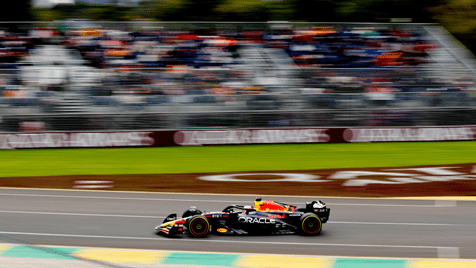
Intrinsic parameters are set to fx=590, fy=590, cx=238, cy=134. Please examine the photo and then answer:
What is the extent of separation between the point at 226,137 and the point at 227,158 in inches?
68.4

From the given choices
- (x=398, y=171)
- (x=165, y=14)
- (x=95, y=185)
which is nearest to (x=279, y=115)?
(x=398, y=171)

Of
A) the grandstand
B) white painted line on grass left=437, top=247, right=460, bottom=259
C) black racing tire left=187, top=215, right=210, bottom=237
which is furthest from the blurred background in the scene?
white painted line on grass left=437, top=247, right=460, bottom=259

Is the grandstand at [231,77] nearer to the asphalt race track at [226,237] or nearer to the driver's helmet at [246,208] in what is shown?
the asphalt race track at [226,237]

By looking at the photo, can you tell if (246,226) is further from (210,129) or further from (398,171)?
(210,129)

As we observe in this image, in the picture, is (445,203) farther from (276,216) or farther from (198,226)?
(198,226)

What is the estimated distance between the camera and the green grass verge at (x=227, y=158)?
14.6m

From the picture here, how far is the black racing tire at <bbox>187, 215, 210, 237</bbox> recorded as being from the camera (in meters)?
7.24

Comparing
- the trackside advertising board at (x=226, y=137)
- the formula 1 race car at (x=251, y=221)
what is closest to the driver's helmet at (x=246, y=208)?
the formula 1 race car at (x=251, y=221)

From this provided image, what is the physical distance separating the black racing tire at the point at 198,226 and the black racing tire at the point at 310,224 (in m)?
1.20

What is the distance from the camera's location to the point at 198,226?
7266mm

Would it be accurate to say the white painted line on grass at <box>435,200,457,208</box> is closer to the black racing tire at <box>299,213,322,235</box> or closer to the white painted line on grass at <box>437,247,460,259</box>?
the white painted line on grass at <box>437,247,460,259</box>

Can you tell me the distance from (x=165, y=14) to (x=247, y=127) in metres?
22.0

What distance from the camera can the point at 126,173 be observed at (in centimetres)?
1402

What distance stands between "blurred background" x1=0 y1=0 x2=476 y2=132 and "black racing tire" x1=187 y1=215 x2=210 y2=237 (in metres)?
10.3
